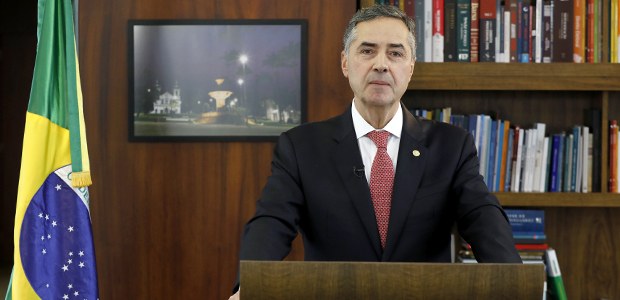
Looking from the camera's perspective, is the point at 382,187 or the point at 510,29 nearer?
the point at 382,187

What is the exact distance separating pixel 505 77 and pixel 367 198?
1593 millimetres

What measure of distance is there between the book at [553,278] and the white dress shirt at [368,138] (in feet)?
5.13

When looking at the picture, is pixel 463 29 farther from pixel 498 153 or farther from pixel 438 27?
pixel 498 153

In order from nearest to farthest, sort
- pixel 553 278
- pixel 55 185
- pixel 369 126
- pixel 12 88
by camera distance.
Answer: pixel 369 126, pixel 55 185, pixel 553 278, pixel 12 88

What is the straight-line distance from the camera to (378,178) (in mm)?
1956

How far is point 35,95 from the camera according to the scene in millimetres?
3088

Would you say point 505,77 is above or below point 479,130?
above

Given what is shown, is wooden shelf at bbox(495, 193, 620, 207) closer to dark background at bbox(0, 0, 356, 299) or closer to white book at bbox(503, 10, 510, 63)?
white book at bbox(503, 10, 510, 63)

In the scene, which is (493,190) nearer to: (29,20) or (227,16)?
(227,16)

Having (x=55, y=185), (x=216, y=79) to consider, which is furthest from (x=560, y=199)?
(x=55, y=185)

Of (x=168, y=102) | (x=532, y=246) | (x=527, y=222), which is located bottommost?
(x=532, y=246)

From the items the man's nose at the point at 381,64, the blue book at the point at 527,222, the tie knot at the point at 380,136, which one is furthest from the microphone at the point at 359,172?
the blue book at the point at 527,222

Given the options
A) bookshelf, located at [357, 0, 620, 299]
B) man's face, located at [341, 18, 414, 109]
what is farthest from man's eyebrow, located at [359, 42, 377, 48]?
bookshelf, located at [357, 0, 620, 299]

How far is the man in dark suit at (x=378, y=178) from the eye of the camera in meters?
1.89
